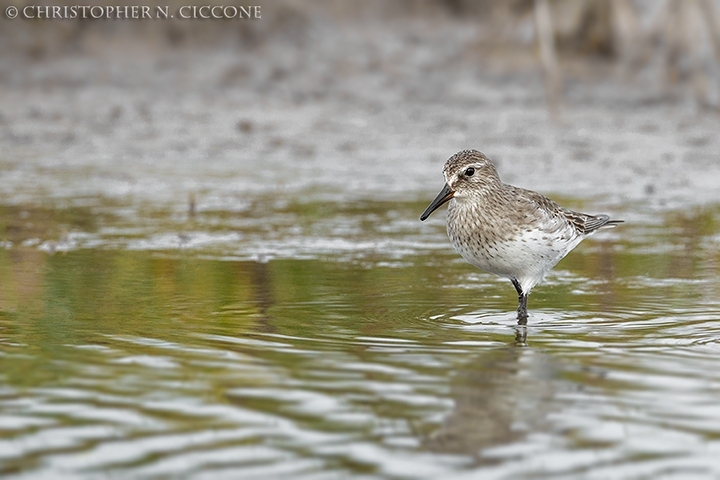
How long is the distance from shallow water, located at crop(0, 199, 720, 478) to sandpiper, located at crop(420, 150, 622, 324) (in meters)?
0.25

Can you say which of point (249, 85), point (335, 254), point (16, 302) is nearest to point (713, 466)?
point (16, 302)

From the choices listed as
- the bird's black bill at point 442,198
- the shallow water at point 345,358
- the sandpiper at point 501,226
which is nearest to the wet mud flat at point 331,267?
the shallow water at point 345,358

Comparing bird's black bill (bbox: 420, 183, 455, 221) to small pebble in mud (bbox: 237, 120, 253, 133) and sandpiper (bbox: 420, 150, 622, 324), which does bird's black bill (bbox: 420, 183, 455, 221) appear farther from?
small pebble in mud (bbox: 237, 120, 253, 133)

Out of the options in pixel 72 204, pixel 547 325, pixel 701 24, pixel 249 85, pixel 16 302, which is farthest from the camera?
pixel 249 85

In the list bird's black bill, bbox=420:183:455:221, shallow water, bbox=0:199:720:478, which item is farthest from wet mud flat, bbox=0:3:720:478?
bird's black bill, bbox=420:183:455:221

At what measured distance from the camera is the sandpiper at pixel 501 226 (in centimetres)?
707

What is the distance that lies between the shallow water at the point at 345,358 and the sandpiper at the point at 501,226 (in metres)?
0.25

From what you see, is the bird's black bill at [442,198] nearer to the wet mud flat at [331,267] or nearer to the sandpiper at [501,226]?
the sandpiper at [501,226]

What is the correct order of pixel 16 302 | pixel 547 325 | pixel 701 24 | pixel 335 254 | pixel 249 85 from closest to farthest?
pixel 547 325 < pixel 16 302 < pixel 335 254 < pixel 701 24 < pixel 249 85

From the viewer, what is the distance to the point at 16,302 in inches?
274

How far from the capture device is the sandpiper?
7.07 metres

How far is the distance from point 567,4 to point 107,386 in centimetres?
1346

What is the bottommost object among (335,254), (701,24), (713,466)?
(713,466)

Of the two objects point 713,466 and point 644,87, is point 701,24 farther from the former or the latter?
point 713,466
